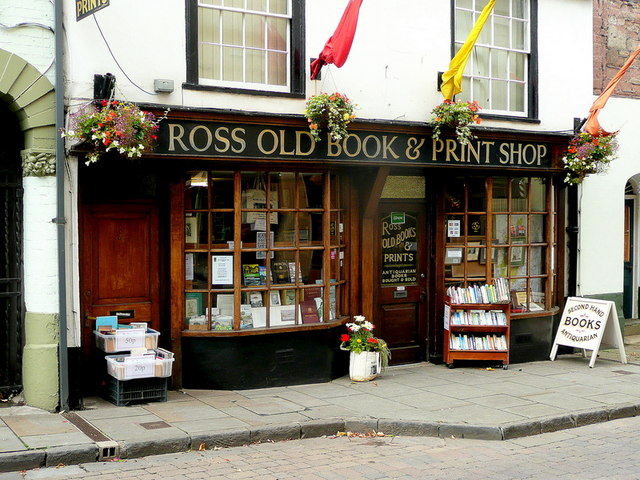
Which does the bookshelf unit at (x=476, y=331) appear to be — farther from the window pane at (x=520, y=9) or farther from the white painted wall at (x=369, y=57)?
the window pane at (x=520, y=9)

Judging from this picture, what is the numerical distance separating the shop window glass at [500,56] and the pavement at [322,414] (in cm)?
406

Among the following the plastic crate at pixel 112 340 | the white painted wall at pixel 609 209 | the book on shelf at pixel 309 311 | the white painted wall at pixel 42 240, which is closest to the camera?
the white painted wall at pixel 42 240

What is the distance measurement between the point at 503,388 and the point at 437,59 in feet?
15.0

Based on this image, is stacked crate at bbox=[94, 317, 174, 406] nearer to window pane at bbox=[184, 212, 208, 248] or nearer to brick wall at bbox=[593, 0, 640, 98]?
window pane at bbox=[184, 212, 208, 248]

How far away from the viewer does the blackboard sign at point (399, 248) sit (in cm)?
1114

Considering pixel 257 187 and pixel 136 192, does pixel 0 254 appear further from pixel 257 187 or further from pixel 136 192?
pixel 257 187

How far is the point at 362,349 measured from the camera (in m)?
10.1

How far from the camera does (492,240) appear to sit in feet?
37.7

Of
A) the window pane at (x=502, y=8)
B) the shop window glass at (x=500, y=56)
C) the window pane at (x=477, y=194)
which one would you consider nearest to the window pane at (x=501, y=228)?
the window pane at (x=477, y=194)

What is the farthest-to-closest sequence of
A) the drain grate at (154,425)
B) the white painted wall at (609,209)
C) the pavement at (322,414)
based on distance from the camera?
the white painted wall at (609,209), the drain grate at (154,425), the pavement at (322,414)

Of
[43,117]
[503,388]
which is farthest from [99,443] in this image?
[503,388]

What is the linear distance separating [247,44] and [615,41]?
669 cm

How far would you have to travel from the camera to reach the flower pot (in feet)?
33.1

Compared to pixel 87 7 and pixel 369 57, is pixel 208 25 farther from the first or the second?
pixel 369 57
